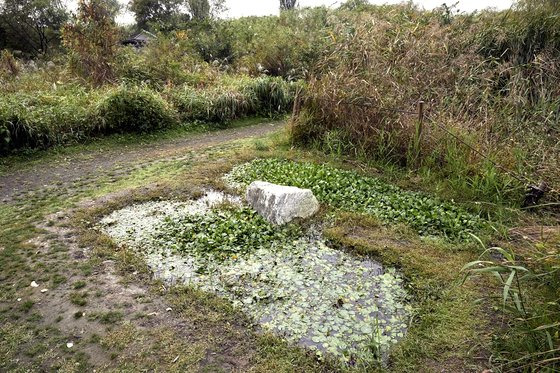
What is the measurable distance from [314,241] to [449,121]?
2.90 metres

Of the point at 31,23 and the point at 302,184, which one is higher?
the point at 31,23

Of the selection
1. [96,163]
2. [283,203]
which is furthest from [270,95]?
[283,203]

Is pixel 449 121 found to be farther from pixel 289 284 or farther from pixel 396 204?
pixel 289 284

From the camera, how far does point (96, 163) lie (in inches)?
259

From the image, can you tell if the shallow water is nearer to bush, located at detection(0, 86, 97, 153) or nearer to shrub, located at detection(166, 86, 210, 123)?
bush, located at detection(0, 86, 97, 153)

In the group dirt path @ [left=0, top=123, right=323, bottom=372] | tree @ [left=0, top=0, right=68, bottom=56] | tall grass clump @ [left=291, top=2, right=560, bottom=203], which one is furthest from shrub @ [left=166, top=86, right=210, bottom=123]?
tree @ [left=0, top=0, right=68, bottom=56]

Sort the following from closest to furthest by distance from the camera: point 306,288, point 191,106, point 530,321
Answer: point 530,321
point 306,288
point 191,106

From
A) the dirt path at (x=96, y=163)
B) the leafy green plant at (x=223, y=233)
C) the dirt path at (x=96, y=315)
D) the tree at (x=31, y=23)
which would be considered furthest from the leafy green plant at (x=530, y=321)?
the tree at (x=31, y=23)

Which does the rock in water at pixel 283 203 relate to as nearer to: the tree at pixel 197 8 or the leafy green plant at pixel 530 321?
the leafy green plant at pixel 530 321

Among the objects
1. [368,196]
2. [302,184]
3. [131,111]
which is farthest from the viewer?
[131,111]

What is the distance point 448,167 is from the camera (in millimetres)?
5039

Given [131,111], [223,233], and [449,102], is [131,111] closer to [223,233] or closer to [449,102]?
[223,233]

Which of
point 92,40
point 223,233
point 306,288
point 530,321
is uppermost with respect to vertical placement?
point 92,40

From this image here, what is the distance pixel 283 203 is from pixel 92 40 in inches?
313
